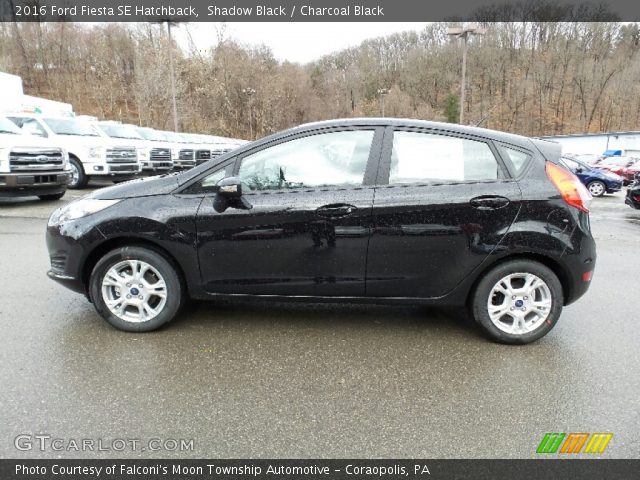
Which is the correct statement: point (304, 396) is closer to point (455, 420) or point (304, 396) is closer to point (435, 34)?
point (455, 420)

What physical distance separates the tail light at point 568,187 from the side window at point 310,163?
1407mm

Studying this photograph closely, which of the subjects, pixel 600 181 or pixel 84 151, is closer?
pixel 84 151

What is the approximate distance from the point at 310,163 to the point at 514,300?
6.22 ft

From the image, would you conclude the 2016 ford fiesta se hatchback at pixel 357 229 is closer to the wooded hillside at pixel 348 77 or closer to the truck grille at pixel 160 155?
the truck grille at pixel 160 155

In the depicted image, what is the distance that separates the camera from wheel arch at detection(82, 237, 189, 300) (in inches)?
138

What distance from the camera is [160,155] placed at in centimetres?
1585

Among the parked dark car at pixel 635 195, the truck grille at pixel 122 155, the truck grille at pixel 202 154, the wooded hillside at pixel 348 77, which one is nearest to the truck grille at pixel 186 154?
the truck grille at pixel 202 154

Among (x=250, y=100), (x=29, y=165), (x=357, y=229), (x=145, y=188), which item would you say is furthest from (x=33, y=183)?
(x=250, y=100)

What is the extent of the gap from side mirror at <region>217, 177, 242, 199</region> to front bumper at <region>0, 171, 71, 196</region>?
321 inches

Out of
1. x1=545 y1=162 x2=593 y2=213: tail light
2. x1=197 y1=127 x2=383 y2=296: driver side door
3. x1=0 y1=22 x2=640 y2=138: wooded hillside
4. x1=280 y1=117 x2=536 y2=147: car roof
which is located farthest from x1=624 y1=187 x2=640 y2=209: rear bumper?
x1=0 y1=22 x2=640 y2=138: wooded hillside

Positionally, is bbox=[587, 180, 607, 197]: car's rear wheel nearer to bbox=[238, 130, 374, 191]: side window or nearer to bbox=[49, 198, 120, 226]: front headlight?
bbox=[238, 130, 374, 191]: side window

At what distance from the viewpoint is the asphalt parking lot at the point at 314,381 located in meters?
2.37

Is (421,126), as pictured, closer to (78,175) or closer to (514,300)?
(514,300)

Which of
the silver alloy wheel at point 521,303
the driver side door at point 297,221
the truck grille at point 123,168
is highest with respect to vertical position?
the truck grille at point 123,168
